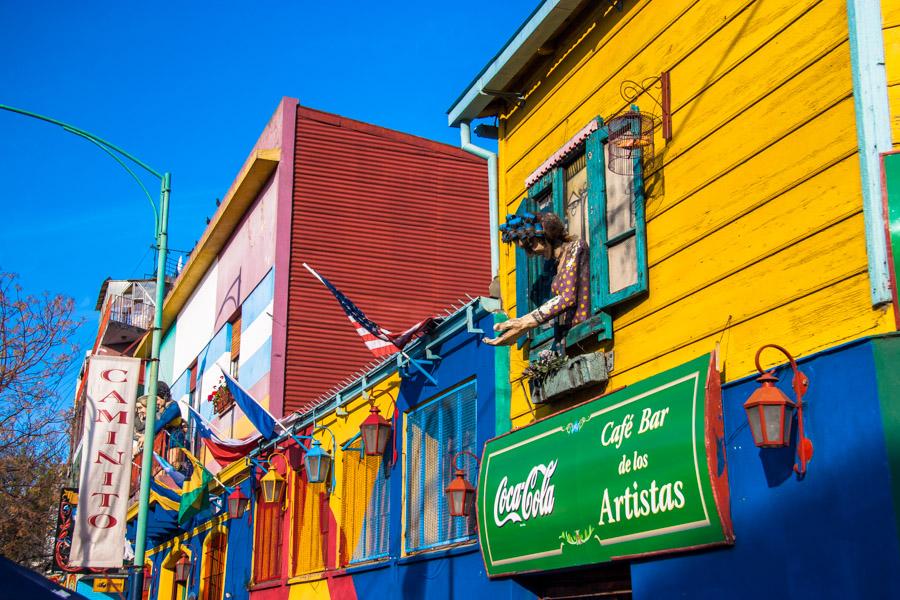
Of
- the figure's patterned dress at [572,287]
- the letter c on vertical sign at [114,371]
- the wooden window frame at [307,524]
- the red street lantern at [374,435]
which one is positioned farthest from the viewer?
the letter c on vertical sign at [114,371]

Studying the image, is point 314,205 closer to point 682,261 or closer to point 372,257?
point 372,257

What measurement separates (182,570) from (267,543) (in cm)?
650

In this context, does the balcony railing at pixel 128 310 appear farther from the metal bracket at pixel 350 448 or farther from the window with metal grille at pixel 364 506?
the window with metal grille at pixel 364 506

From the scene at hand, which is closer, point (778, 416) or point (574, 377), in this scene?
point (778, 416)

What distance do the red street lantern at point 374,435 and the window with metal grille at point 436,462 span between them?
38cm

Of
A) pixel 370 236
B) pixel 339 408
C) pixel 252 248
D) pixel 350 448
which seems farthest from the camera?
pixel 252 248

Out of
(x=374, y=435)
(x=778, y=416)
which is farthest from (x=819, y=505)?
(x=374, y=435)

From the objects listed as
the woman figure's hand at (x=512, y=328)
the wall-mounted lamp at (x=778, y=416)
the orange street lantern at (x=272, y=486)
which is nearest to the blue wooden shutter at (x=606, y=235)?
the woman figure's hand at (x=512, y=328)

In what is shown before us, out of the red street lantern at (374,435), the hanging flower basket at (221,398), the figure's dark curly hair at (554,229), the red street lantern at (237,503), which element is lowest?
the red street lantern at (237,503)

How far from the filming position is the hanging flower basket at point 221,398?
74.8 feet

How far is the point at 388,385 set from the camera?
14188 millimetres

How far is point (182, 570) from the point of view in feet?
77.8

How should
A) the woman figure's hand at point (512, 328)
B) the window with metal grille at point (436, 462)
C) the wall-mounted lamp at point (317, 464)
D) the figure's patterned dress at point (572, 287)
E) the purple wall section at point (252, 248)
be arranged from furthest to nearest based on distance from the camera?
the purple wall section at point (252, 248) → the wall-mounted lamp at point (317, 464) → the window with metal grille at point (436, 462) → the woman figure's hand at point (512, 328) → the figure's patterned dress at point (572, 287)

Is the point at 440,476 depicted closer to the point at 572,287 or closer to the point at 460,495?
the point at 460,495
